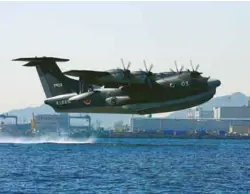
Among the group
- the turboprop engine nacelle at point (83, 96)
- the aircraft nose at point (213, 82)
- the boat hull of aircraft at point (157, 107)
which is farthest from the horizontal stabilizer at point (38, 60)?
the aircraft nose at point (213, 82)

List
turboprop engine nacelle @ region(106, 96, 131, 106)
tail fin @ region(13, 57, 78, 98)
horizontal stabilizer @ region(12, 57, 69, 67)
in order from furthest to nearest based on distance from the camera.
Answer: tail fin @ region(13, 57, 78, 98), horizontal stabilizer @ region(12, 57, 69, 67), turboprop engine nacelle @ region(106, 96, 131, 106)

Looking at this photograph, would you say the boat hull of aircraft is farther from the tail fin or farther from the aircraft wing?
the tail fin

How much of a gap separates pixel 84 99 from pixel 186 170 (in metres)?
38.6

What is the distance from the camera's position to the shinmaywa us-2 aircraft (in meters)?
113

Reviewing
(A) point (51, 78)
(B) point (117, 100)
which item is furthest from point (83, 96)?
(A) point (51, 78)

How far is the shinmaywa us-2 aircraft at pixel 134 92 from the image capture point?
113 metres

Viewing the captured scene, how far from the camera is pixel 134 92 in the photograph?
387 feet

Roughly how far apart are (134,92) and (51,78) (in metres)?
21.0

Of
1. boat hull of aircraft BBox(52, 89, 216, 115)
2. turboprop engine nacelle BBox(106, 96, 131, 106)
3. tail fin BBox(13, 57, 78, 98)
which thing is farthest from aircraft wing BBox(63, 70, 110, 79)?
tail fin BBox(13, 57, 78, 98)

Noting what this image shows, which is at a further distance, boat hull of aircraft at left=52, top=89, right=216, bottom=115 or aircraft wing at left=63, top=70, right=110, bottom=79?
boat hull of aircraft at left=52, top=89, right=216, bottom=115

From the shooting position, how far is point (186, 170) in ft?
279

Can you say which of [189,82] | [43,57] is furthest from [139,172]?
[43,57]

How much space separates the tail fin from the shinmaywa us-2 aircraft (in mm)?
1815

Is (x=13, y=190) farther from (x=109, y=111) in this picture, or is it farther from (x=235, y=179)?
(x=109, y=111)
